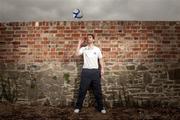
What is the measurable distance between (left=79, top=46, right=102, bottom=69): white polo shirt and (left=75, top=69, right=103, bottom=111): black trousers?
12 cm

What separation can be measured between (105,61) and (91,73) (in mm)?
932

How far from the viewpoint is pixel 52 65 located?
31.7 feet

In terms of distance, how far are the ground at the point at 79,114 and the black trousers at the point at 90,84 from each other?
263 millimetres

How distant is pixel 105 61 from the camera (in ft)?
31.3

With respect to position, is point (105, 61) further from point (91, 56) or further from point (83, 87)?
point (83, 87)

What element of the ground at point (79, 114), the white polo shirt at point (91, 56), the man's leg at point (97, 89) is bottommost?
the ground at point (79, 114)

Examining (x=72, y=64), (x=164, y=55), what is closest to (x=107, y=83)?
(x=72, y=64)

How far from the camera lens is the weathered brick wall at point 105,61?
31.3 feet

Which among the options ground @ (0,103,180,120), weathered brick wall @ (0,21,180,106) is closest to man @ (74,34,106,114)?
ground @ (0,103,180,120)

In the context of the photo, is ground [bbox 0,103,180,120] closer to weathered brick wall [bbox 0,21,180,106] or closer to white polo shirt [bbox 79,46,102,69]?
weathered brick wall [bbox 0,21,180,106]

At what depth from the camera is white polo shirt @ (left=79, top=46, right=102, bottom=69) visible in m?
8.77

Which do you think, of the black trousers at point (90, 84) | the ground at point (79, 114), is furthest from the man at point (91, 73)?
the ground at point (79, 114)

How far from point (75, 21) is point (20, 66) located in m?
1.86

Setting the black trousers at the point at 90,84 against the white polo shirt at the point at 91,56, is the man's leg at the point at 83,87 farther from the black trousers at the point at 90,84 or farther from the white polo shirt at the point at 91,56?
the white polo shirt at the point at 91,56
